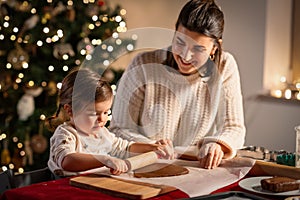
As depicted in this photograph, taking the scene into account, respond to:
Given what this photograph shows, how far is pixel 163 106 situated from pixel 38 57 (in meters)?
1.75

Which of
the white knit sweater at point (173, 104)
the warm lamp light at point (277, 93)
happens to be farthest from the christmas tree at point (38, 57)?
the white knit sweater at point (173, 104)

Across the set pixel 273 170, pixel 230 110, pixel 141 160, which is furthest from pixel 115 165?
pixel 230 110

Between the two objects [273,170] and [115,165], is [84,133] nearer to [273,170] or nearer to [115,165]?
[115,165]

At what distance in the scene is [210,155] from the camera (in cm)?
185

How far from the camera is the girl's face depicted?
1746 millimetres

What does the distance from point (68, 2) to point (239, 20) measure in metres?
1.27

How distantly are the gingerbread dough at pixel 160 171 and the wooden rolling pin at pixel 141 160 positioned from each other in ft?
0.07

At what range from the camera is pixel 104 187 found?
A: 1545 millimetres

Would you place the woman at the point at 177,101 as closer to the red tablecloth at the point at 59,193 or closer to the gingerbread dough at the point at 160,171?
the gingerbread dough at the point at 160,171

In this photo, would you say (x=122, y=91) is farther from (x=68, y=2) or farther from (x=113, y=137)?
(x=68, y=2)

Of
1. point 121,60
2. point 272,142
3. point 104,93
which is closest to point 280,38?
point 272,142

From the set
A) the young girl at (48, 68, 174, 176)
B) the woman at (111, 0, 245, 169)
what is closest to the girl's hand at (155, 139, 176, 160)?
the young girl at (48, 68, 174, 176)

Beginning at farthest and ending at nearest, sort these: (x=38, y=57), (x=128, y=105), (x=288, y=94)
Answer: (x=288, y=94) → (x=38, y=57) → (x=128, y=105)

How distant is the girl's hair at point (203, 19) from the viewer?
6.18ft
